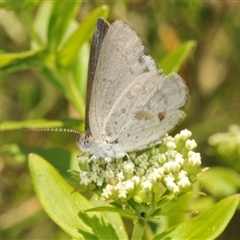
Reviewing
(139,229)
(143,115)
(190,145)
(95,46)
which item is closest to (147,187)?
(139,229)

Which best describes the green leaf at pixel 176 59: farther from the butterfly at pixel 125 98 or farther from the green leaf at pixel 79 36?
the butterfly at pixel 125 98

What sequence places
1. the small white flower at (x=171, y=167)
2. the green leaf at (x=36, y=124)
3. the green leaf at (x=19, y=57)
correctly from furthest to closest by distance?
the green leaf at (x=36, y=124)
the green leaf at (x=19, y=57)
the small white flower at (x=171, y=167)

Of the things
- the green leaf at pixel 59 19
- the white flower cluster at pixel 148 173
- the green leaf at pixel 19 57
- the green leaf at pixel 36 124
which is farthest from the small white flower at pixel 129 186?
the green leaf at pixel 59 19

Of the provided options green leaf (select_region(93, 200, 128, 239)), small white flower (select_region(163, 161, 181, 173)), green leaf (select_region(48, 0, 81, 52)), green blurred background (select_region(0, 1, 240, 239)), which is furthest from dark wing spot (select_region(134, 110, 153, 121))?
green blurred background (select_region(0, 1, 240, 239))

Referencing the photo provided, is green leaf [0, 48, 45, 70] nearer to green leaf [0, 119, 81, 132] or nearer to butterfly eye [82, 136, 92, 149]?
green leaf [0, 119, 81, 132]

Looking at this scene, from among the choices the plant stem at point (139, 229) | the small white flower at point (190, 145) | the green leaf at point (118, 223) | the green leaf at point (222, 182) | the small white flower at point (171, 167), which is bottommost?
the green leaf at point (222, 182)
